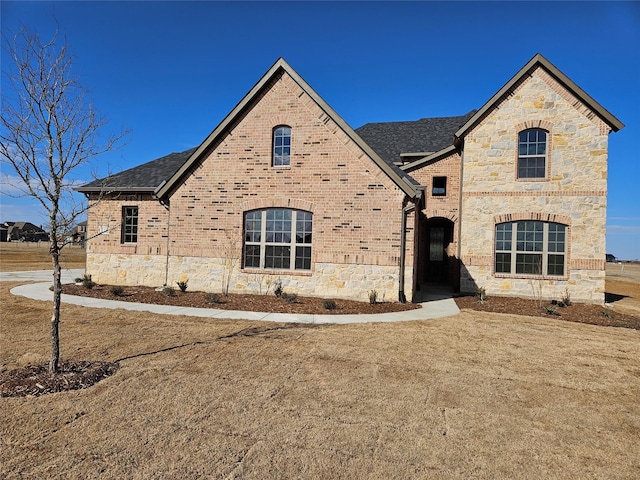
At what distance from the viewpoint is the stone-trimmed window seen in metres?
14.3

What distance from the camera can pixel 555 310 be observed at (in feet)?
39.5

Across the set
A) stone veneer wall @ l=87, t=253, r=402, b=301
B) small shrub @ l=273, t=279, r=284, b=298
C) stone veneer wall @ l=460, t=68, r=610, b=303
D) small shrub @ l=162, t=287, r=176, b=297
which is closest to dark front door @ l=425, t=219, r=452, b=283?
stone veneer wall @ l=460, t=68, r=610, b=303

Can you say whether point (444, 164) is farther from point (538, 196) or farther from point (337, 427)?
point (337, 427)

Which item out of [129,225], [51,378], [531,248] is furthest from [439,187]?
[51,378]

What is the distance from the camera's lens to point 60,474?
308cm

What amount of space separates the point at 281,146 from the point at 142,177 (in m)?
6.76

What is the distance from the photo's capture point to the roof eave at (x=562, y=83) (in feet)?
44.4

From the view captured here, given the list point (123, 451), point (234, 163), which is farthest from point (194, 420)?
point (234, 163)

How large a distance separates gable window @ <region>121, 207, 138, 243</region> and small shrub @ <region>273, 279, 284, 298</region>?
6.58m

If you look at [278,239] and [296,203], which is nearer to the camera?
[296,203]

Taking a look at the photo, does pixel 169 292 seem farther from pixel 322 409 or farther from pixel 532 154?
pixel 532 154

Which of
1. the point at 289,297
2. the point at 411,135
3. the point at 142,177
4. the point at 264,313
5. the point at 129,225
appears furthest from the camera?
the point at 411,135

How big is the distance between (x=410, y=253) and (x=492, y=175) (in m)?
5.63

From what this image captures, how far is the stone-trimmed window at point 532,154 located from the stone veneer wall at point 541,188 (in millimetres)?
214
